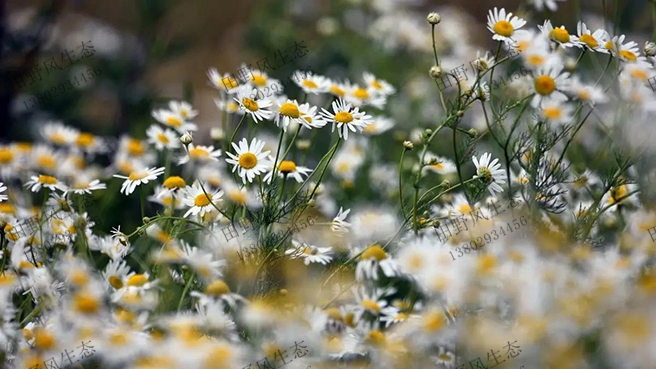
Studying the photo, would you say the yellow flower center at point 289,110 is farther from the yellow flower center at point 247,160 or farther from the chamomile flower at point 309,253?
the chamomile flower at point 309,253

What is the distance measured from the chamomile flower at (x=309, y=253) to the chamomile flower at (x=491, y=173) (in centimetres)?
28

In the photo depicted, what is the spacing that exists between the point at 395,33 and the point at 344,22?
0.32 meters

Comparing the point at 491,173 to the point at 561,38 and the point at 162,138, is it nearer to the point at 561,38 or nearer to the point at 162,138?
the point at 561,38

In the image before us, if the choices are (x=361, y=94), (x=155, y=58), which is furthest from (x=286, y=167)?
(x=155, y=58)

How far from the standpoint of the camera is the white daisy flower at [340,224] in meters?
1.28

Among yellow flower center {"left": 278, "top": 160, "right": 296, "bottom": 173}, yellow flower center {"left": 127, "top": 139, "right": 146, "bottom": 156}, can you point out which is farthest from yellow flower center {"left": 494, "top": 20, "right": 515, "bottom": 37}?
yellow flower center {"left": 127, "top": 139, "right": 146, "bottom": 156}

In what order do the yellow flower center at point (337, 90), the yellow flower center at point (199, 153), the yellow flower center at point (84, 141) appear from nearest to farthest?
the yellow flower center at point (199, 153), the yellow flower center at point (337, 90), the yellow flower center at point (84, 141)

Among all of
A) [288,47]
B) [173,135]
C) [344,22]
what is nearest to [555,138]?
[173,135]

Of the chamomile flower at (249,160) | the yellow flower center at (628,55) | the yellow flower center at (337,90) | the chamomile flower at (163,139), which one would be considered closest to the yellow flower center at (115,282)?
the chamomile flower at (249,160)

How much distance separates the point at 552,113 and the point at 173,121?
0.77 m

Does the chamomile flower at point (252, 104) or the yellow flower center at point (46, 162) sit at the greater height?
the yellow flower center at point (46, 162)

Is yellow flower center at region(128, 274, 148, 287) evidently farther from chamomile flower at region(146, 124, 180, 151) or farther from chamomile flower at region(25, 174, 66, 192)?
chamomile flower at region(146, 124, 180, 151)

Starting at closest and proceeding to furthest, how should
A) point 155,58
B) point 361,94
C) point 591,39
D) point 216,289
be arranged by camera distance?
point 216,289 → point 591,39 → point 361,94 → point 155,58

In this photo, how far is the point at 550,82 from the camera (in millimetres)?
1234
